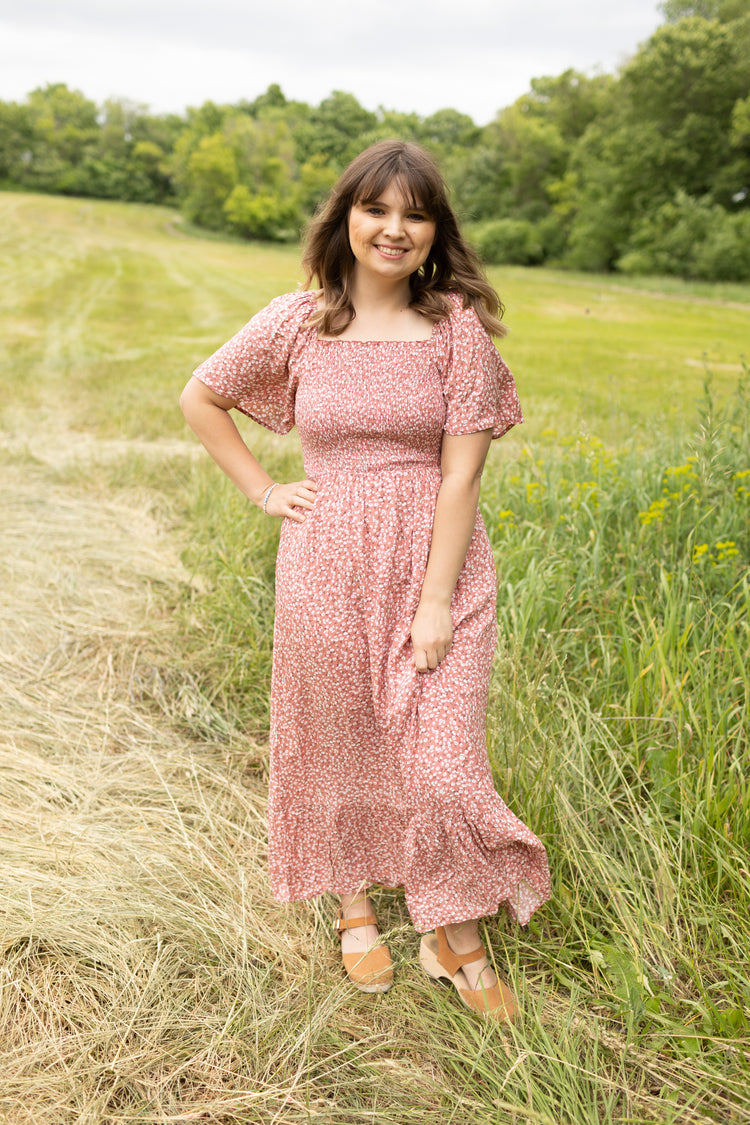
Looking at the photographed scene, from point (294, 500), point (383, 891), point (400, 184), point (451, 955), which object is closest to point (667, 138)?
point (400, 184)

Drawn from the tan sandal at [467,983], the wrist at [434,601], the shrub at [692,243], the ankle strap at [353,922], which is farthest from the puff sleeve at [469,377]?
the shrub at [692,243]

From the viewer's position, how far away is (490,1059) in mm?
1624

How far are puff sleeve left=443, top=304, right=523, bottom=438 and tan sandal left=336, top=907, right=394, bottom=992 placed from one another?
4.03ft

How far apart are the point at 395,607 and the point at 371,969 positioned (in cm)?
87

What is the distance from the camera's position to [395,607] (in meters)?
1.76

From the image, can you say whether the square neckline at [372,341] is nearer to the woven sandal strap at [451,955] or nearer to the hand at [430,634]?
the hand at [430,634]

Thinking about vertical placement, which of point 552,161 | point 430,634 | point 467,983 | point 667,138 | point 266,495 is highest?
point 667,138

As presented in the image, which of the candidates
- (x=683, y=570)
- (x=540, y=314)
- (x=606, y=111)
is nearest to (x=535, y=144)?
(x=606, y=111)

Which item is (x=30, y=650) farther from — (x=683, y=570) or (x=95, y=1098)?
(x=683, y=570)

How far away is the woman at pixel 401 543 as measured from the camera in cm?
170

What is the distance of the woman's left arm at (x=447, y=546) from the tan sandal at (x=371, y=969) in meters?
0.75

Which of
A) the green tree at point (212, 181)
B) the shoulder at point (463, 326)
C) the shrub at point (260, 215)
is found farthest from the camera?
the green tree at point (212, 181)

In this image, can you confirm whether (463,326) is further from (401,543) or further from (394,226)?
(401,543)

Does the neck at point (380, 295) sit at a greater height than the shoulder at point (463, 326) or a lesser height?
greater
